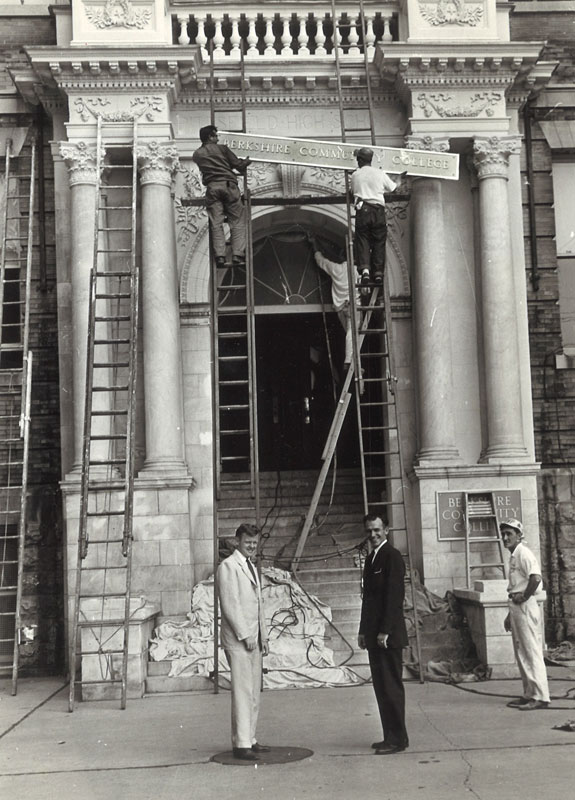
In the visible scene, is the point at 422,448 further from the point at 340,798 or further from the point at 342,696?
the point at 340,798

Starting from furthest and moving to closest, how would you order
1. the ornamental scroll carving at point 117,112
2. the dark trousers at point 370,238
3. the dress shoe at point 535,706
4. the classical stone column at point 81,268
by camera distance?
the ornamental scroll carving at point 117,112 < the classical stone column at point 81,268 < the dark trousers at point 370,238 < the dress shoe at point 535,706

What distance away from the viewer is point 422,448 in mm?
16547

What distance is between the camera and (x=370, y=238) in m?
14.9

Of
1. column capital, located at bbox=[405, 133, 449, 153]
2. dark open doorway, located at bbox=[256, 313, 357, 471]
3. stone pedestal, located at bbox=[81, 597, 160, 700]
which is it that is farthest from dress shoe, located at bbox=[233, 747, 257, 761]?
dark open doorway, located at bbox=[256, 313, 357, 471]

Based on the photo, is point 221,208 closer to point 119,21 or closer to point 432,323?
point 432,323

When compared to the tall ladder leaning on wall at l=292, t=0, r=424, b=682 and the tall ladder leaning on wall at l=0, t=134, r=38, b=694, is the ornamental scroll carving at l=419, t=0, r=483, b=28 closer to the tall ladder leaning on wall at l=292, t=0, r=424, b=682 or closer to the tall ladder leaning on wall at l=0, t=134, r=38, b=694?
the tall ladder leaning on wall at l=292, t=0, r=424, b=682

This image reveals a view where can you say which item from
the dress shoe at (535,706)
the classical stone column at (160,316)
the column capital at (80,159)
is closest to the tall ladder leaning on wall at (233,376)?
the classical stone column at (160,316)

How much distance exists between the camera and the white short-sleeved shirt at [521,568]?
39.4ft

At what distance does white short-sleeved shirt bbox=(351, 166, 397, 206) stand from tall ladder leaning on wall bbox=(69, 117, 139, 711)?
2971 millimetres

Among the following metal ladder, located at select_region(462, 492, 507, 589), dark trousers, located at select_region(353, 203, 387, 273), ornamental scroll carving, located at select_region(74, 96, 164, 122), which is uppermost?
ornamental scroll carving, located at select_region(74, 96, 164, 122)

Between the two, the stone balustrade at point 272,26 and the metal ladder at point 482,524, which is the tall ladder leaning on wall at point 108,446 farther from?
the metal ladder at point 482,524

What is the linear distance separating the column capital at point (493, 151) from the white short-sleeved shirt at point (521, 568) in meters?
6.68

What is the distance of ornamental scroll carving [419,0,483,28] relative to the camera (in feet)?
55.4

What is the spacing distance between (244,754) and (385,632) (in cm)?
151
